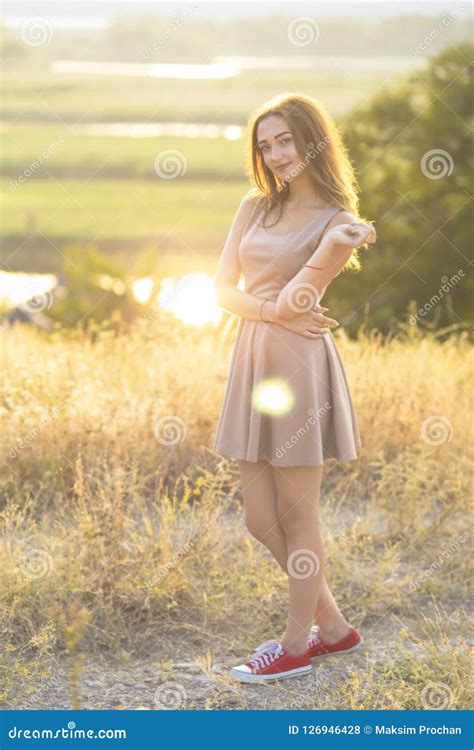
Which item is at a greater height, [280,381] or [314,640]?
[280,381]

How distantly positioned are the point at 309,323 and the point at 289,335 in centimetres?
8

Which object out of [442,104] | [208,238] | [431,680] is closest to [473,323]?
[442,104]

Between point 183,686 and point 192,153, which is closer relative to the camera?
point 183,686

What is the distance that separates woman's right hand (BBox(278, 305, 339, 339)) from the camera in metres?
3.61
